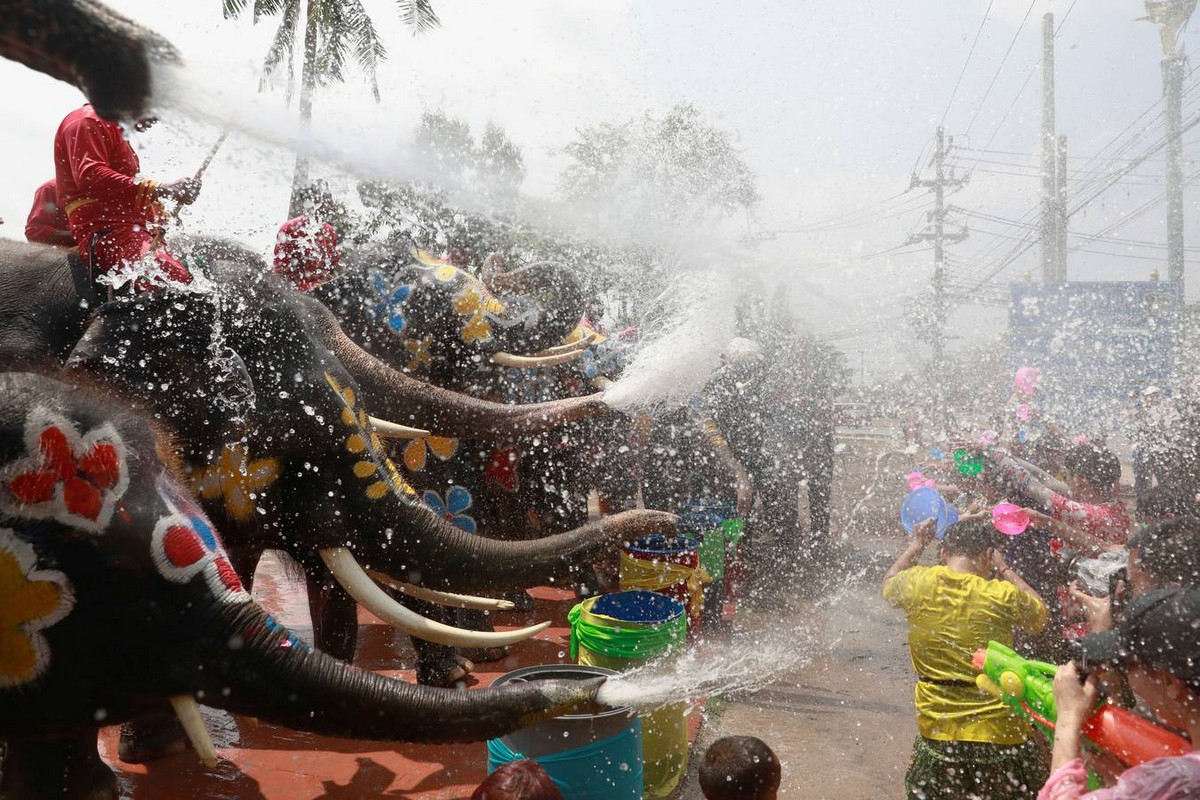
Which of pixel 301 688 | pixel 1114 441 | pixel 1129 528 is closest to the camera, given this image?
pixel 301 688

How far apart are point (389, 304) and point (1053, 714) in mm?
4674

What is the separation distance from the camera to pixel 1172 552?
308cm

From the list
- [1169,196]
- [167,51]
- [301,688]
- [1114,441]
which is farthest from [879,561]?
[1114,441]

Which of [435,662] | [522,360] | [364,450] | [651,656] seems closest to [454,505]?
[522,360]

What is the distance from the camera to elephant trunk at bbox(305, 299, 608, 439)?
3.81 meters

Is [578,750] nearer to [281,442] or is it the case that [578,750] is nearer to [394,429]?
[394,429]

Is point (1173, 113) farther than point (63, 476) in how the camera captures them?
Yes

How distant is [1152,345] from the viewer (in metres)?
12.1

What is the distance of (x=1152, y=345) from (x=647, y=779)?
38.4ft

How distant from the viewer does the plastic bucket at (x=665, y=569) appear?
5.34 m

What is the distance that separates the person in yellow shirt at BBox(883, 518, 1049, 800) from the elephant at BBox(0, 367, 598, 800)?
2.15 m

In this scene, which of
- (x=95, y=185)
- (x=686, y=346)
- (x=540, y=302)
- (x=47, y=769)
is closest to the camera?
(x=47, y=769)

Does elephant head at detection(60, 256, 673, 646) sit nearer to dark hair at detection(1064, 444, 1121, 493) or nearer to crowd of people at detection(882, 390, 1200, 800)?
crowd of people at detection(882, 390, 1200, 800)

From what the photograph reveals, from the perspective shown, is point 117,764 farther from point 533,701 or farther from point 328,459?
point 533,701
